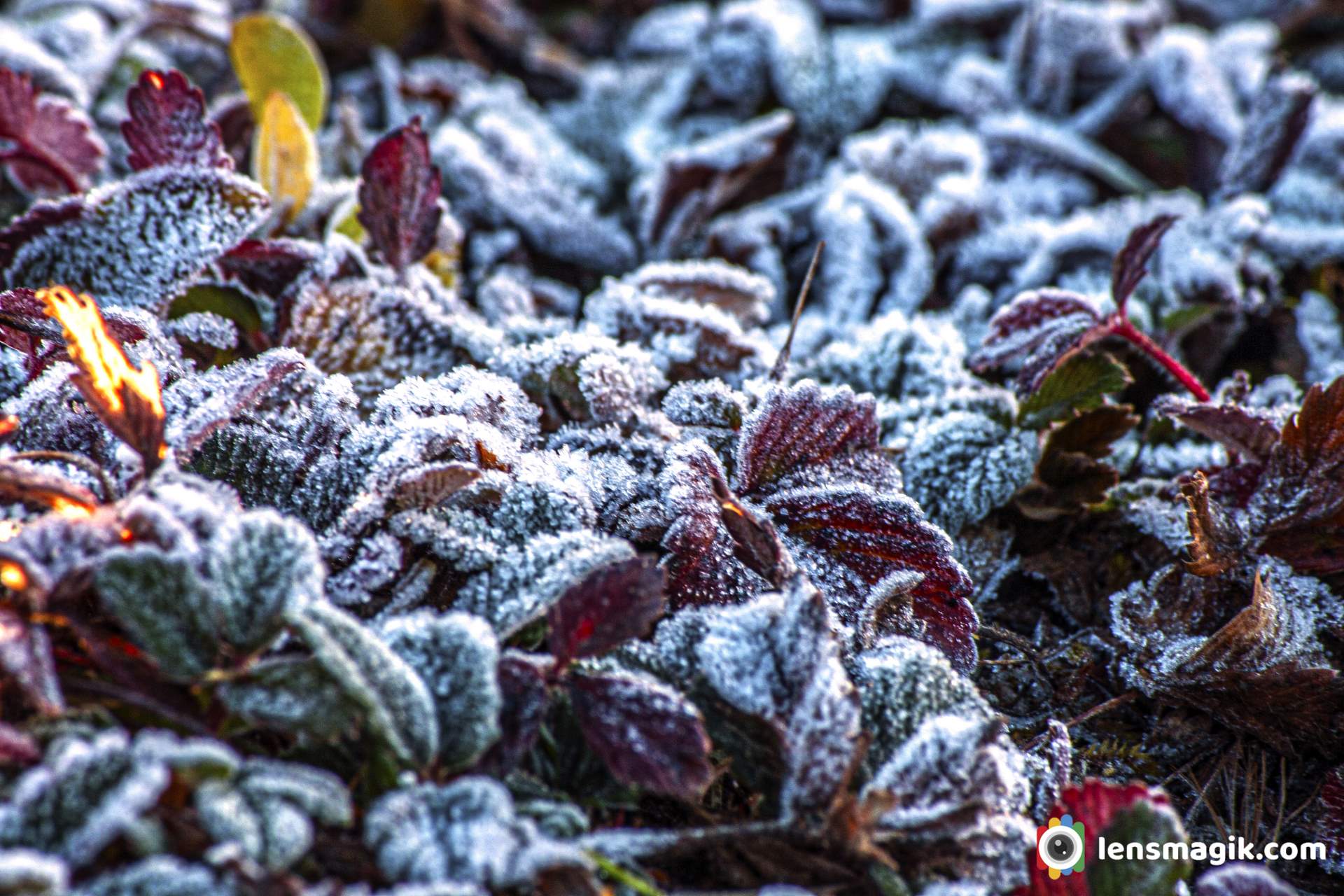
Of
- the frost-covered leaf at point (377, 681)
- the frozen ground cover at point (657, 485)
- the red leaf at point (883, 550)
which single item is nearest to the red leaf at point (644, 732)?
the frozen ground cover at point (657, 485)

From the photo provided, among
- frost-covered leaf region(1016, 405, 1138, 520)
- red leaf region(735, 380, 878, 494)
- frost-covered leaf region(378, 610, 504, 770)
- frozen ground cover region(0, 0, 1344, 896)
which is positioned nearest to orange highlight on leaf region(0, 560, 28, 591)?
frozen ground cover region(0, 0, 1344, 896)

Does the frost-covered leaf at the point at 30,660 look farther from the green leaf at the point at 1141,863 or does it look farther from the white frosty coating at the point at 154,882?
the green leaf at the point at 1141,863

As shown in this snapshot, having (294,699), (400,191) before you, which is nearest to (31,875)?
(294,699)

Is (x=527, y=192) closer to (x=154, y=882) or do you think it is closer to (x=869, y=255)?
(x=869, y=255)

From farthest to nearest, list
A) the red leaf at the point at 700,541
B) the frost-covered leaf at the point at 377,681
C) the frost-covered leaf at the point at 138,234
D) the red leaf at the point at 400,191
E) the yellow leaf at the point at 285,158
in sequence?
the yellow leaf at the point at 285,158 < the red leaf at the point at 400,191 < the frost-covered leaf at the point at 138,234 < the red leaf at the point at 700,541 < the frost-covered leaf at the point at 377,681

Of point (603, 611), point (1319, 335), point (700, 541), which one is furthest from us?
point (1319, 335)

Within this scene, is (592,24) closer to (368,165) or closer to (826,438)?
(368,165)
